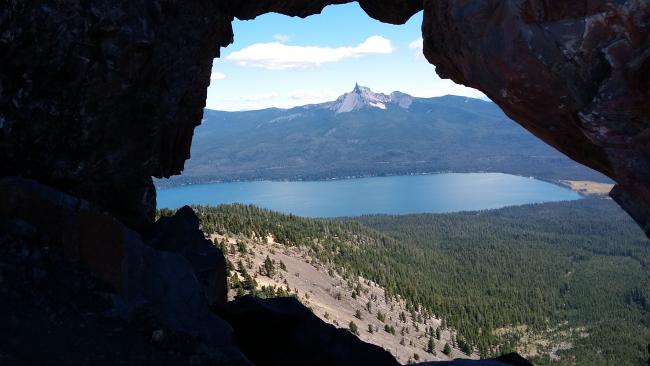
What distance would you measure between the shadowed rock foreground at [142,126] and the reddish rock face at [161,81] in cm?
4

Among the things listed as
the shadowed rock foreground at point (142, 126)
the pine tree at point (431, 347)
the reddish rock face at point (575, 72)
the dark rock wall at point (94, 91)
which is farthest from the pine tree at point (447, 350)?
the dark rock wall at point (94, 91)

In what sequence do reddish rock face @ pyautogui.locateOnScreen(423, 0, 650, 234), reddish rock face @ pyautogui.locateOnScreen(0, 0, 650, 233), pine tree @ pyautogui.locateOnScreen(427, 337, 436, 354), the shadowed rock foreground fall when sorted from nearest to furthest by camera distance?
the shadowed rock foreground < reddish rock face @ pyautogui.locateOnScreen(423, 0, 650, 234) < reddish rock face @ pyautogui.locateOnScreen(0, 0, 650, 233) < pine tree @ pyautogui.locateOnScreen(427, 337, 436, 354)

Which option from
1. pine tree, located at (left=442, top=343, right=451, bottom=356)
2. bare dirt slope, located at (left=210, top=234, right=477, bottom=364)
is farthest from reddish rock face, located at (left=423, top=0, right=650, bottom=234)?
pine tree, located at (left=442, top=343, right=451, bottom=356)

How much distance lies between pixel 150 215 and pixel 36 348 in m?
9.78

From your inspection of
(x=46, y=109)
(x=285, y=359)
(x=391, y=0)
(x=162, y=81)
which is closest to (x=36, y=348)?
(x=46, y=109)

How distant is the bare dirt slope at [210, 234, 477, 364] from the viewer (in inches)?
2867

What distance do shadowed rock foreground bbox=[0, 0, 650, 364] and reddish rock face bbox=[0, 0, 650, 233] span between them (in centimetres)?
4

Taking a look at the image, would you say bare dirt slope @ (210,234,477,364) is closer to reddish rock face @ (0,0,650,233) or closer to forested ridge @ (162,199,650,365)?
forested ridge @ (162,199,650,365)

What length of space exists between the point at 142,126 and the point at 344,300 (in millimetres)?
74708

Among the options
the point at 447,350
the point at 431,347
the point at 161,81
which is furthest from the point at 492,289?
the point at 161,81

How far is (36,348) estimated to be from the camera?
10.6 meters

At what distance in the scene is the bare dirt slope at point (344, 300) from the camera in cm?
7281

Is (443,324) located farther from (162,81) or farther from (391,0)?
(162,81)

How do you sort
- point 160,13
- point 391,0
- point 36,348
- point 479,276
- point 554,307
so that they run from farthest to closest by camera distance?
point 479,276
point 554,307
point 391,0
point 160,13
point 36,348
